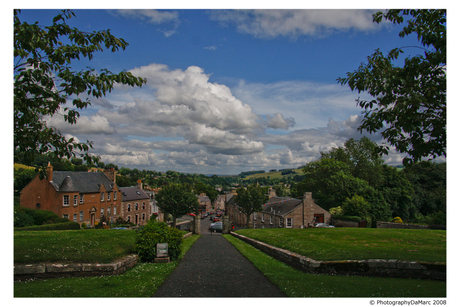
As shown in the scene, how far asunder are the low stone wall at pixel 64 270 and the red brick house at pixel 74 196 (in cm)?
3364

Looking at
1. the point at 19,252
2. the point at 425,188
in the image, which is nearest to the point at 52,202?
the point at 19,252

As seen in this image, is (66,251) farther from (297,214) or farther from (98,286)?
(297,214)

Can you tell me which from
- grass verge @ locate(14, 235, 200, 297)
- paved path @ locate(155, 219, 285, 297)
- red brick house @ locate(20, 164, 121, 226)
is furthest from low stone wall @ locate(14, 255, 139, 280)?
red brick house @ locate(20, 164, 121, 226)

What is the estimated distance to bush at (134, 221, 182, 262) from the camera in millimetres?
13633

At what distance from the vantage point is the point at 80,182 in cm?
4788

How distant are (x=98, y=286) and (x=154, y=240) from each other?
521 cm

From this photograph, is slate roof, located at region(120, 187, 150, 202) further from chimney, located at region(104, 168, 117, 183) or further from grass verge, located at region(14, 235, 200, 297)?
grass verge, located at region(14, 235, 200, 297)

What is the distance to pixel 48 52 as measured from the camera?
7.27 meters

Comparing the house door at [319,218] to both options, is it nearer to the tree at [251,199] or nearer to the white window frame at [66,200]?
the tree at [251,199]

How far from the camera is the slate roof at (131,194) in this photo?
197 ft

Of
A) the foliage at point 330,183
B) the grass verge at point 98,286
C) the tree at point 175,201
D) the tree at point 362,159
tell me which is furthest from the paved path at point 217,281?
the tree at point 362,159

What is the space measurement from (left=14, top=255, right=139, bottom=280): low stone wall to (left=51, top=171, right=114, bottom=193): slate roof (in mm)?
38968

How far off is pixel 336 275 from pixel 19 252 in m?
13.2

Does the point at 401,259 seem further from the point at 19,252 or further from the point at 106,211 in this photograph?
the point at 106,211
